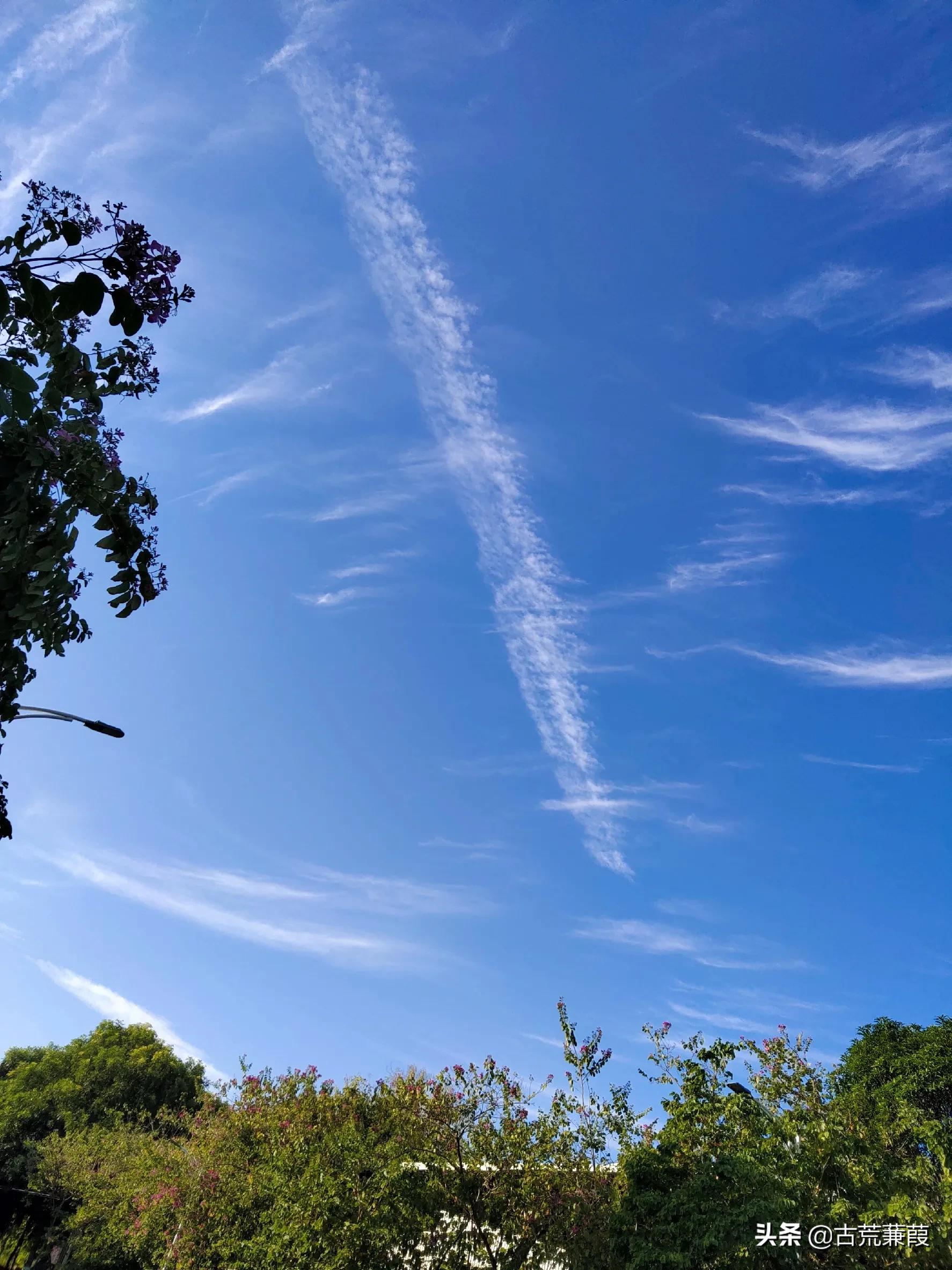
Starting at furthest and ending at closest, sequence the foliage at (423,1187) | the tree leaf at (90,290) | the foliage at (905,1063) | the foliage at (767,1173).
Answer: the foliage at (905,1063) < the foliage at (423,1187) < the foliage at (767,1173) < the tree leaf at (90,290)

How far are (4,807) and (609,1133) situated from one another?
13525 millimetres

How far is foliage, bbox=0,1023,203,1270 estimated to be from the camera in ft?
129

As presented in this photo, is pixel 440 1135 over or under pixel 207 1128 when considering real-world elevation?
over

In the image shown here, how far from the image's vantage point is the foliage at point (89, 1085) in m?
39.4

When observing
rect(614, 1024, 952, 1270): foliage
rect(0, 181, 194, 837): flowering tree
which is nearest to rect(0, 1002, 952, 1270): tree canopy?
rect(614, 1024, 952, 1270): foliage

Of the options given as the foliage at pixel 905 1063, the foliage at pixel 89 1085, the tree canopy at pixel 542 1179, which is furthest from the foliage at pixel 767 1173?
the foliage at pixel 89 1085

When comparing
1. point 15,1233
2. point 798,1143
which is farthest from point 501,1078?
point 15,1233

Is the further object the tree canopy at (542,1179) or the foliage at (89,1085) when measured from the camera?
the foliage at (89,1085)

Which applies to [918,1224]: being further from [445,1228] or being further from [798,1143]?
[445,1228]

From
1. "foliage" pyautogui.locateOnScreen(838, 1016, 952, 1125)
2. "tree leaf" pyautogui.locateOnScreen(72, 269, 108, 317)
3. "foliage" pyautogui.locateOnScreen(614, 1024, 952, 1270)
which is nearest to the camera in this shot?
"tree leaf" pyautogui.locateOnScreen(72, 269, 108, 317)

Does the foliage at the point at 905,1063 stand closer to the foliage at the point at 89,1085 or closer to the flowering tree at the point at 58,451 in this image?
the foliage at the point at 89,1085

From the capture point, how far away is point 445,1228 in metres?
13.9

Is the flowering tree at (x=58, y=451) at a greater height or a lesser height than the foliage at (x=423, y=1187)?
greater

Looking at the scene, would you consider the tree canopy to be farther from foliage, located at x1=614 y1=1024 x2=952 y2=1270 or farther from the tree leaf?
the tree leaf
